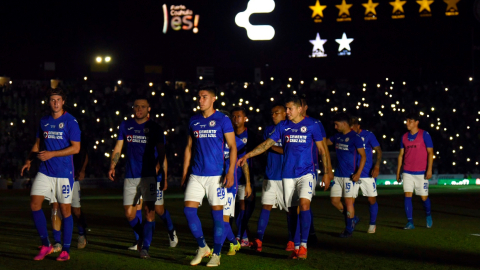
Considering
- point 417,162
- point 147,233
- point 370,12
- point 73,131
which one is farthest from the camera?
point 370,12

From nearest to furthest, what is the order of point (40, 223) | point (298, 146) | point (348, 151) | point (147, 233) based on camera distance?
point (40, 223), point (147, 233), point (298, 146), point (348, 151)

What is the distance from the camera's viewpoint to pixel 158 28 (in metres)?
40.4

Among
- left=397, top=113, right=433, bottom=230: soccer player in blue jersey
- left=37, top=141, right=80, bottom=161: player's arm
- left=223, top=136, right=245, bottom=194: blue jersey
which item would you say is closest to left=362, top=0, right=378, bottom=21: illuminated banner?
left=397, top=113, right=433, bottom=230: soccer player in blue jersey

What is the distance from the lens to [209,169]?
8219 mm

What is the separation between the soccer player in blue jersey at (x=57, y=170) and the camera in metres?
8.43

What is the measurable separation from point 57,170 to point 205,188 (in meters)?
2.01

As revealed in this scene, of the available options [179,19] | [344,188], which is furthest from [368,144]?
[179,19]

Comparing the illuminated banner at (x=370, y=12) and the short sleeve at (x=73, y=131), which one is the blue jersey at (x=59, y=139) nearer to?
the short sleeve at (x=73, y=131)

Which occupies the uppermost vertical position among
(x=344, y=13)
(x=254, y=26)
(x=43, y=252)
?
(x=344, y=13)

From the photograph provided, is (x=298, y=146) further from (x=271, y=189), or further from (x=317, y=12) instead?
(x=317, y=12)

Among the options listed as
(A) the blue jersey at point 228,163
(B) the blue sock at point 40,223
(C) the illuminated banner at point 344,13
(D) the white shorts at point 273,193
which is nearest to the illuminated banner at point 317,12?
(C) the illuminated banner at point 344,13

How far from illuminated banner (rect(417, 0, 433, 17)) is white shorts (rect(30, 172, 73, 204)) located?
28.1m

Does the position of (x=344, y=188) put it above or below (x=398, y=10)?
below

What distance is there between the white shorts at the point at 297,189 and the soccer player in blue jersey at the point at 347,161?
9.08 ft
